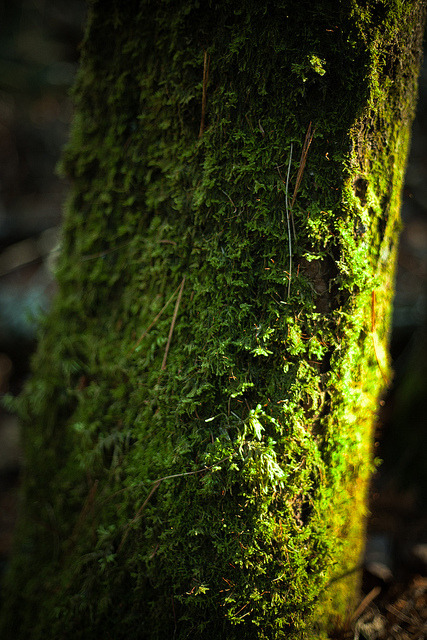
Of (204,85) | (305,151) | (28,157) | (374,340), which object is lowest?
(374,340)

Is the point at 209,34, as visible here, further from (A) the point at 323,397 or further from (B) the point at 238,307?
(A) the point at 323,397

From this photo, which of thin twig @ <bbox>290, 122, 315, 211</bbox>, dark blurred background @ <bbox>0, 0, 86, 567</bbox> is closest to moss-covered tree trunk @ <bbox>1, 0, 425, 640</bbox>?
thin twig @ <bbox>290, 122, 315, 211</bbox>

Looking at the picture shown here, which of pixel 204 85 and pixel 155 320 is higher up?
pixel 204 85

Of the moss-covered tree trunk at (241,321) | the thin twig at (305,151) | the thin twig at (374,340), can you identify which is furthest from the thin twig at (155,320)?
the thin twig at (374,340)

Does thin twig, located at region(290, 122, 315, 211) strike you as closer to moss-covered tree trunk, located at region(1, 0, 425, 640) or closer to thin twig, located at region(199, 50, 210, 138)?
moss-covered tree trunk, located at region(1, 0, 425, 640)

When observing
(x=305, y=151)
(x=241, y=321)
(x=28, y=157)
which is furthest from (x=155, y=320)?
(x=28, y=157)

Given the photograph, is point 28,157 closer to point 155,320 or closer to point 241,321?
point 155,320

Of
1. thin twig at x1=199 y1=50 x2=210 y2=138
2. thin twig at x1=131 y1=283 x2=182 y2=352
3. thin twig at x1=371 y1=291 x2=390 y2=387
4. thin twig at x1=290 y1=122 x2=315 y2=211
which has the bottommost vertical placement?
thin twig at x1=371 y1=291 x2=390 y2=387

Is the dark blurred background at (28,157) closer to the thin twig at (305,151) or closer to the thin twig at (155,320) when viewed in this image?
the thin twig at (155,320)
